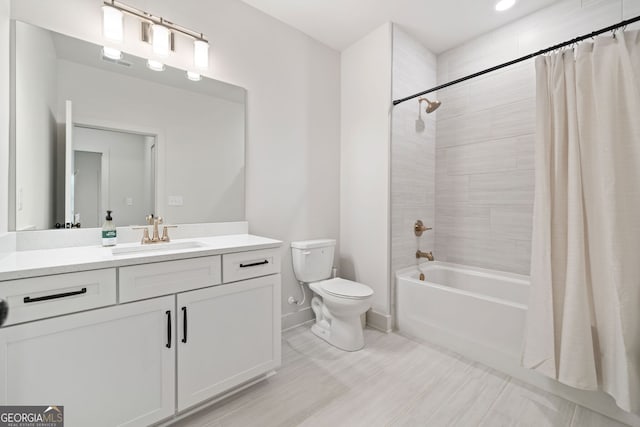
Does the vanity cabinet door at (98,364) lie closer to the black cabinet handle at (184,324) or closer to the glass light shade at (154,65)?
the black cabinet handle at (184,324)

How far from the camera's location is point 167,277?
4.24 feet

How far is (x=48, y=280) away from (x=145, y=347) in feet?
1.53

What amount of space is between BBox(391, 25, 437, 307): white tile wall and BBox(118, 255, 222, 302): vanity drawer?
1.53 metres

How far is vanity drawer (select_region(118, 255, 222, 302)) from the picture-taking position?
1187 millimetres

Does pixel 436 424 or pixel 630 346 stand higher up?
pixel 630 346

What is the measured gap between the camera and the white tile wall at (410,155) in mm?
2381

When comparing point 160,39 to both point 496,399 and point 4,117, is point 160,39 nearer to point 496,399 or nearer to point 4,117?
point 4,117

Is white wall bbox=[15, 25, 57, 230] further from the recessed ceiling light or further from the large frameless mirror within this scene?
the recessed ceiling light

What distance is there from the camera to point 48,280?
102cm

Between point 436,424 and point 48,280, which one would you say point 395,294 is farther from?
point 48,280

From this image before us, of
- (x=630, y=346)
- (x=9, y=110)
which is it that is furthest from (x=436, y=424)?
(x=9, y=110)

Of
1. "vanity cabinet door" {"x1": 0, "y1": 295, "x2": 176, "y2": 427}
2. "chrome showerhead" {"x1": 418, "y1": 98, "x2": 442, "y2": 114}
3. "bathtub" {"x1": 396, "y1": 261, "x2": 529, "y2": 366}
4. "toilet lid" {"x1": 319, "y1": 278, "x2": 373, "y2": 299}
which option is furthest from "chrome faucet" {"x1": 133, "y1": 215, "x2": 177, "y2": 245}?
"chrome showerhead" {"x1": 418, "y1": 98, "x2": 442, "y2": 114}

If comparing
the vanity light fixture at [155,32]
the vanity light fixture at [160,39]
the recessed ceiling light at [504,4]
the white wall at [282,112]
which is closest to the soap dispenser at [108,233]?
the white wall at [282,112]

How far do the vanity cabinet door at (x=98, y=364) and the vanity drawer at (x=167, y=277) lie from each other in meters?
0.05
